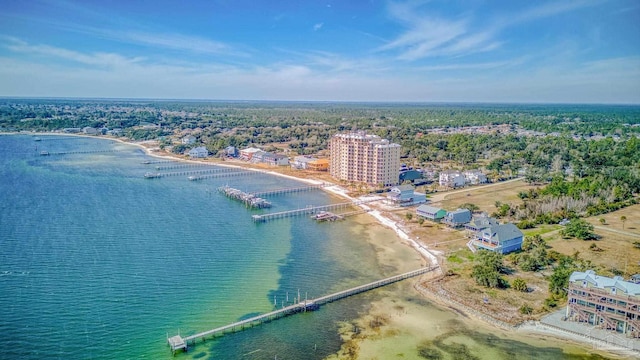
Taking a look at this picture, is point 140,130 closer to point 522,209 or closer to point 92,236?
point 92,236

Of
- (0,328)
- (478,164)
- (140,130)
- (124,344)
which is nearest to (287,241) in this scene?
(124,344)

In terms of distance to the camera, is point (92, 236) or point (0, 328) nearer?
point (0, 328)

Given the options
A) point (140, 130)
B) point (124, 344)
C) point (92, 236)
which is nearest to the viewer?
point (124, 344)

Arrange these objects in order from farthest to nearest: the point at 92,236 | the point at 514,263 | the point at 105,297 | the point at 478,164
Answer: the point at 478,164 → the point at 92,236 → the point at 514,263 → the point at 105,297

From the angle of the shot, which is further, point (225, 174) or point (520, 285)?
point (225, 174)

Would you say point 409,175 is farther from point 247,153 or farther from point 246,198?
point 247,153

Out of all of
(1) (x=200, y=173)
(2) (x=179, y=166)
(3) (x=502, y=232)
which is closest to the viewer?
(3) (x=502, y=232)

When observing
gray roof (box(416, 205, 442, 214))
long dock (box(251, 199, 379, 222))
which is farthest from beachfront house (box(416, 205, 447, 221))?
long dock (box(251, 199, 379, 222))

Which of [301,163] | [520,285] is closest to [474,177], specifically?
[301,163]
